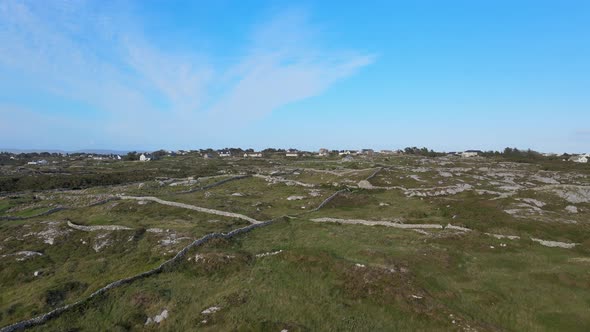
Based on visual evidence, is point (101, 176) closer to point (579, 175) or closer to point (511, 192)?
point (511, 192)

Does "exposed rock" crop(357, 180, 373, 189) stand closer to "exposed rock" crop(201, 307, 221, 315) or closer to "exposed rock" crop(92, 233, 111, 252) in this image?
"exposed rock" crop(92, 233, 111, 252)

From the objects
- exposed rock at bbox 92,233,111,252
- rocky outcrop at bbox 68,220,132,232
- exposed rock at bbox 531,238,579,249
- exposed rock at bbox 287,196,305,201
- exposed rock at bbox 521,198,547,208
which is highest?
exposed rock at bbox 521,198,547,208

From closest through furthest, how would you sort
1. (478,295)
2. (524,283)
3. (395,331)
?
1. (395,331)
2. (478,295)
3. (524,283)

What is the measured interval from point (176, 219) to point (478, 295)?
128 feet

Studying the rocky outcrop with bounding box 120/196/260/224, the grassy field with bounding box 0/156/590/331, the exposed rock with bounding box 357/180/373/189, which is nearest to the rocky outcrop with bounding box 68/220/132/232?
the grassy field with bounding box 0/156/590/331

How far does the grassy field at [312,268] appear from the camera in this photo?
2425 cm

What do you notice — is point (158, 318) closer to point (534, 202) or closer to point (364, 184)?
point (534, 202)

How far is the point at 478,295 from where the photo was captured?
26.4m

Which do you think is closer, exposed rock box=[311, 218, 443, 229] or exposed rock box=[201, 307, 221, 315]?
exposed rock box=[201, 307, 221, 315]

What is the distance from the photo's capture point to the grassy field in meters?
24.2

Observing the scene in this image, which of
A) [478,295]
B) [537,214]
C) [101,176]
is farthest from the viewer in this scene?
[101,176]

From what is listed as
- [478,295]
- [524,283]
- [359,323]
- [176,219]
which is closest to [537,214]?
[524,283]

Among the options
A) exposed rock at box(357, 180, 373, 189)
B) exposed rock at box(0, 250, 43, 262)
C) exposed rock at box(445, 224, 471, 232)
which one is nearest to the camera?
exposed rock at box(0, 250, 43, 262)

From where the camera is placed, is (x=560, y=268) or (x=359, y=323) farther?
(x=560, y=268)
